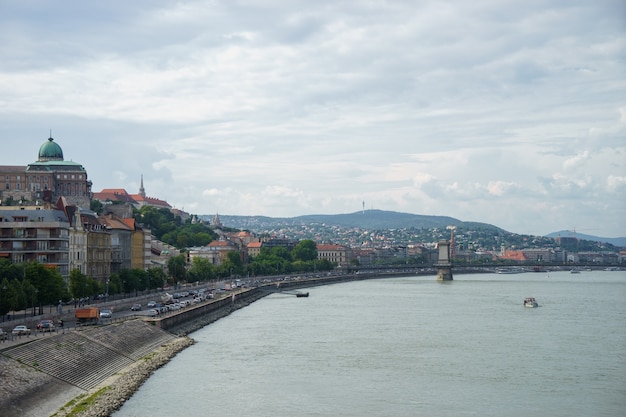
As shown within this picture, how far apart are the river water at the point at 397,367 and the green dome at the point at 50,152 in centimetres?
6713

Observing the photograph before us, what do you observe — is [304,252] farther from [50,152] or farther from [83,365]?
[83,365]

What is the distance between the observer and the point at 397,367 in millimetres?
43906

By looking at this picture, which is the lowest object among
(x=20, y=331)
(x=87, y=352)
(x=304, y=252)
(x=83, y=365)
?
(x=83, y=365)

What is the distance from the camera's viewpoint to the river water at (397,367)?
34.8m

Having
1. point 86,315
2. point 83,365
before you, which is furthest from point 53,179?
point 83,365

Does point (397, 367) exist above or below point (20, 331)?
below

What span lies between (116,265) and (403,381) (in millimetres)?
46999

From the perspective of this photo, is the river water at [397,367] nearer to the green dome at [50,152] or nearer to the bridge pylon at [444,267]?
the green dome at [50,152]

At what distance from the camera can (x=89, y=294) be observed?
197ft

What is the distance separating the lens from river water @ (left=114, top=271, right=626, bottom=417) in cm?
3475

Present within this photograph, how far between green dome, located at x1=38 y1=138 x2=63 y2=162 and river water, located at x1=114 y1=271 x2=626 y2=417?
67127 mm

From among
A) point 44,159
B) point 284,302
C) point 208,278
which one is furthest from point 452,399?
point 44,159

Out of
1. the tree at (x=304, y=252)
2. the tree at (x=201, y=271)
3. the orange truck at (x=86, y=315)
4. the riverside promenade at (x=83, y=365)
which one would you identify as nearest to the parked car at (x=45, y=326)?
the riverside promenade at (x=83, y=365)

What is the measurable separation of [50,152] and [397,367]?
99.6 meters
